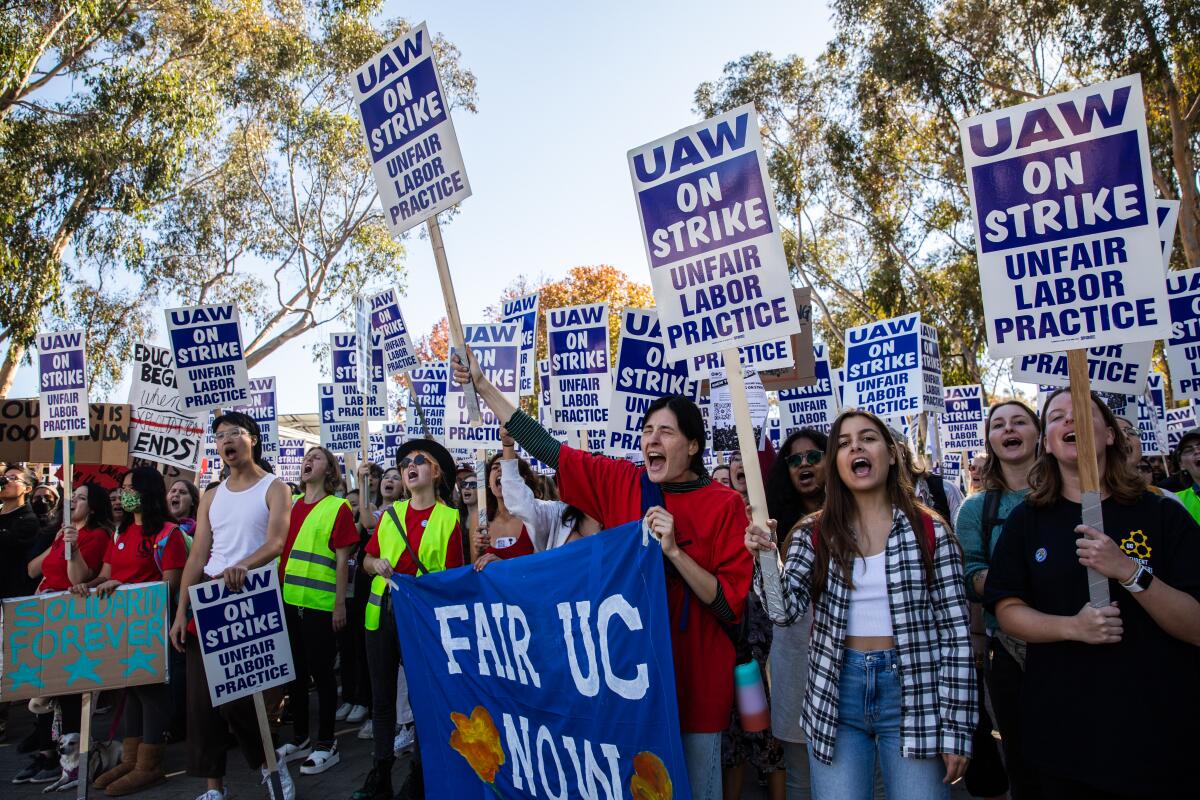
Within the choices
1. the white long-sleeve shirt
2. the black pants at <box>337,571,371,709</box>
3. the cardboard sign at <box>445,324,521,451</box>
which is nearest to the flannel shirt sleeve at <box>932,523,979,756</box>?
the white long-sleeve shirt

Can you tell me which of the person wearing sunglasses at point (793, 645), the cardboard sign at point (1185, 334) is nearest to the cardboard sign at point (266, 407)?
the person wearing sunglasses at point (793, 645)

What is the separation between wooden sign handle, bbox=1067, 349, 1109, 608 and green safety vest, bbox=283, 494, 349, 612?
17.6 ft

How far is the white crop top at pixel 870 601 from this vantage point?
3.17 metres

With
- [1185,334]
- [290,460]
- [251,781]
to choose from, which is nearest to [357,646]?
[251,781]

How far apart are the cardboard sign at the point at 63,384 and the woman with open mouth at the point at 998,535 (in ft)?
23.2

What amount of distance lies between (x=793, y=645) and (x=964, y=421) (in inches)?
488

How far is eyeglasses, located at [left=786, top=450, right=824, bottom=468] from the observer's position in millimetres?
5031

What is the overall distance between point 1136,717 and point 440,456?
4.33 m

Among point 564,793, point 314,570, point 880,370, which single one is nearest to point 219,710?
point 314,570

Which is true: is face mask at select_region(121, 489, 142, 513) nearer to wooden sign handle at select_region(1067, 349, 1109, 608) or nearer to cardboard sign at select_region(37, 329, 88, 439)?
cardboard sign at select_region(37, 329, 88, 439)

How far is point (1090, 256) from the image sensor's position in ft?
10.4

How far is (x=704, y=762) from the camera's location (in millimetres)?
3500

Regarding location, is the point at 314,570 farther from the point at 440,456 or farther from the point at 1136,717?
the point at 1136,717

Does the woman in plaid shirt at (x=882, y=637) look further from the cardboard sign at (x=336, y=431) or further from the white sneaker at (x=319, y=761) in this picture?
the cardboard sign at (x=336, y=431)
